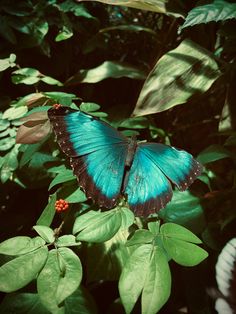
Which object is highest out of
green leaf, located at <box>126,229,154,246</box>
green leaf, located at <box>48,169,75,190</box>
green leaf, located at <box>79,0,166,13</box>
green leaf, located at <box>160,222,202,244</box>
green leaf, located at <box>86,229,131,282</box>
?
green leaf, located at <box>79,0,166,13</box>

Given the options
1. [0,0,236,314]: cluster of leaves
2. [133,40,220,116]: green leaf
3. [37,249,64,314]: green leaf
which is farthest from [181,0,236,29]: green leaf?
[37,249,64,314]: green leaf

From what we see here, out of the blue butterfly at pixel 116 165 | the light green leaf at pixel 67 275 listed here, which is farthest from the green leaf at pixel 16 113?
the light green leaf at pixel 67 275

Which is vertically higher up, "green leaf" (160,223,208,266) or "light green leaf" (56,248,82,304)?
"green leaf" (160,223,208,266)

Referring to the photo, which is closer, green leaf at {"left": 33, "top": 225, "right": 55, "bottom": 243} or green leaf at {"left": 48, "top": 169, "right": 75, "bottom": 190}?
green leaf at {"left": 33, "top": 225, "right": 55, "bottom": 243}

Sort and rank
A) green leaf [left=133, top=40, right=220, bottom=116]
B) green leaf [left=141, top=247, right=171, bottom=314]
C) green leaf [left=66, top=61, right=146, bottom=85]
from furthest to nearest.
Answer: green leaf [left=66, top=61, right=146, bottom=85]
green leaf [left=133, top=40, right=220, bottom=116]
green leaf [left=141, top=247, right=171, bottom=314]

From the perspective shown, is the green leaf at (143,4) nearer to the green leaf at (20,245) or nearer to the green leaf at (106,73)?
the green leaf at (106,73)

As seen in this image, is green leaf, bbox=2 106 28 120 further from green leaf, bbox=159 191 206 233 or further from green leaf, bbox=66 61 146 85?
green leaf, bbox=159 191 206 233

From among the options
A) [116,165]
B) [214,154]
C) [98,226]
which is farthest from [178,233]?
[214,154]
